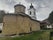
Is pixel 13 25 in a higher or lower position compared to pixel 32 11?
lower

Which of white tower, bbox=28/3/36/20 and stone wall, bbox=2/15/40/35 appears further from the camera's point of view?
white tower, bbox=28/3/36/20

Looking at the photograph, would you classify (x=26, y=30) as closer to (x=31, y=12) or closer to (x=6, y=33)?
(x=6, y=33)

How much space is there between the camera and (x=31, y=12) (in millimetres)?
45750

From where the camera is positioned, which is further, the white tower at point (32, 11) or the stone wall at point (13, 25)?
the white tower at point (32, 11)

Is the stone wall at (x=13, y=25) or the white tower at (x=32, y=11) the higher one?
the white tower at (x=32, y=11)

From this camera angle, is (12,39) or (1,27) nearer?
(12,39)

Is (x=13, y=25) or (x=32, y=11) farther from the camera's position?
(x=32, y=11)

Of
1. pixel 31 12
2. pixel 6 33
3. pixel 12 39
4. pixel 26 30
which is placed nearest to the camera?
pixel 12 39

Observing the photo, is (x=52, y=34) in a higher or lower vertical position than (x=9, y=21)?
lower

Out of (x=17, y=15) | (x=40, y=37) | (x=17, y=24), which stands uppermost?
(x=17, y=15)

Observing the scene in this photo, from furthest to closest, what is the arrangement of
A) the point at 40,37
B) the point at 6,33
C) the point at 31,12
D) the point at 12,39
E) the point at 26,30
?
the point at 31,12, the point at 26,30, the point at 6,33, the point at 40,37, the point at 12,39

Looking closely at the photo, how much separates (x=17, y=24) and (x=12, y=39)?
6.06m

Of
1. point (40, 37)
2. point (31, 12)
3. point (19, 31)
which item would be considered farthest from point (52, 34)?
point (31, 12)

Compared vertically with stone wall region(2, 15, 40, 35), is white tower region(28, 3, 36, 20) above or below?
above
